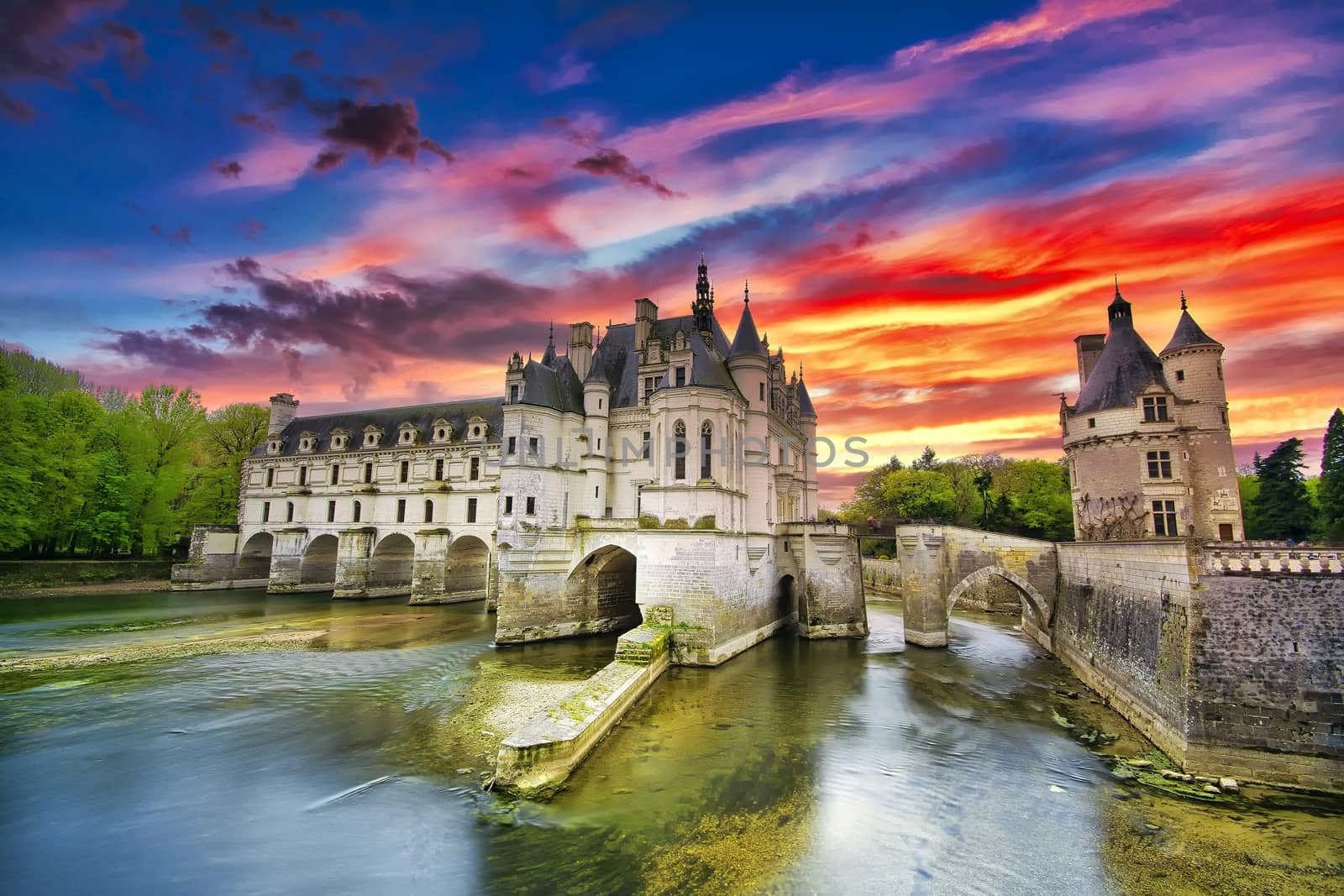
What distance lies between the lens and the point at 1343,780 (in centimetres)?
1051

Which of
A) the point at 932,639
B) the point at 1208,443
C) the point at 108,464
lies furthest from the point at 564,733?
the point at 108,464

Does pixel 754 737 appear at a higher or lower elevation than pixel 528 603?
lower

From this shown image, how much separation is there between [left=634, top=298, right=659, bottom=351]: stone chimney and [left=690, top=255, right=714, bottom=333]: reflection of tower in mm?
2317

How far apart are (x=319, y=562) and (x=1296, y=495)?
211 feet

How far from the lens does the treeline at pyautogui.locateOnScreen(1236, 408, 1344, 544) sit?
31.5 meters

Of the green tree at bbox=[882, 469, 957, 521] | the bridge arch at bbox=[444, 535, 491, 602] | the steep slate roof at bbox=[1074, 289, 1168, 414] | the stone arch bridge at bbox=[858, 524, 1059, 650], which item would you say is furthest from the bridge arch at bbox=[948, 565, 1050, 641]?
the bridge arch at bbox=[444, 535, 491, 602]

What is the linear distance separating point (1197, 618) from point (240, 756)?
21562mm

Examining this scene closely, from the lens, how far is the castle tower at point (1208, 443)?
21.8m

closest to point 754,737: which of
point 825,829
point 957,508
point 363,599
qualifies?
point 825,829

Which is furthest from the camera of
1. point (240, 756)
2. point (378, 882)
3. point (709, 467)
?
point (709, 467)

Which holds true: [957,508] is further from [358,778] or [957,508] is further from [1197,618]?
[358,778]

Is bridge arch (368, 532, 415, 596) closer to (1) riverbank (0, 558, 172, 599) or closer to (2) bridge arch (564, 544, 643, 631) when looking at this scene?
(1) riverbank (0, 558, 172, 599)

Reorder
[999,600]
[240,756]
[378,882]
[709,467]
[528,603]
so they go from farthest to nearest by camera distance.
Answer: [999,600], [528,603], [709,467], [240,756], [378,882]

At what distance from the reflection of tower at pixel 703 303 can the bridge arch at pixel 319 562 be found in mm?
32906
